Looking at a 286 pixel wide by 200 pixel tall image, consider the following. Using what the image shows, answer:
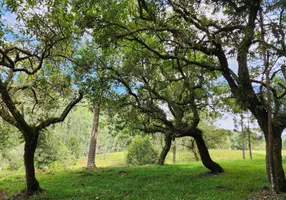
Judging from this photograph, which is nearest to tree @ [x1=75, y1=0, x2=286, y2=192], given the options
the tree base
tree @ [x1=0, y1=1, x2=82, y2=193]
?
tree @ [x1=0, y1=1, x2=82, y2=193]

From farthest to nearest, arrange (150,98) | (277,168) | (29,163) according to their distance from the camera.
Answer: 1. (150,98)
2. (29,163)
3. (277,168)

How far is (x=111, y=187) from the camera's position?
14180 millimetres

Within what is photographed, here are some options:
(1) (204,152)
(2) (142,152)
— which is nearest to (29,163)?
(1) (204,152)

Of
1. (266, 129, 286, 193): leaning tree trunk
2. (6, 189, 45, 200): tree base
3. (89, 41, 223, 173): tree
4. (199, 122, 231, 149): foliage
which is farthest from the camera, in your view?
(199, 122, 231, 149): foliage

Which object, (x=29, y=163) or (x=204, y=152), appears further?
(x=204, y=152)

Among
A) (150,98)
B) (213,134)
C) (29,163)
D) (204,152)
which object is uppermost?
(150,98)

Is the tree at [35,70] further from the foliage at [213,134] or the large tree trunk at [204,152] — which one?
the foliage at [213,134]

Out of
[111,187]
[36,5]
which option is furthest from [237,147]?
[36,5]

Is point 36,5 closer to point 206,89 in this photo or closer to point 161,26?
point 161,26

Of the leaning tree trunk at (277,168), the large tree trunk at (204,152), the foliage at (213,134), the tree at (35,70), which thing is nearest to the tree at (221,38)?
the leaning tree trunk at (277,168)

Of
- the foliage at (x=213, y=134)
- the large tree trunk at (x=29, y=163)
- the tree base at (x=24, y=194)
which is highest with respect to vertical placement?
the foliage at (x=213, y=134)

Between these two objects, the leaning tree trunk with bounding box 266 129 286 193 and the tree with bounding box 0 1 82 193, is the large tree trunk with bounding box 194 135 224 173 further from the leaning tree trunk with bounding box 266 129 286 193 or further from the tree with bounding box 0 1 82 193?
the tree with bounding box 0 1 82 193

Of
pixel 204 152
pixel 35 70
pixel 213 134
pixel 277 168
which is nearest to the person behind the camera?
pixel 277 168

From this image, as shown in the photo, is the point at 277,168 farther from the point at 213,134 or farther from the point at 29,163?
the point at 213,134
